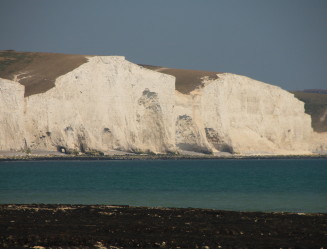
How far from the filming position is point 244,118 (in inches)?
4250

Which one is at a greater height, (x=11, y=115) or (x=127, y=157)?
(x=11, y=115)

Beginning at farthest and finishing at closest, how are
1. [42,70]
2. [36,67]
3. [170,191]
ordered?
[36,67]
[42,70]
[170,191]

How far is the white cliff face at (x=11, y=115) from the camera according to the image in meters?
81.8

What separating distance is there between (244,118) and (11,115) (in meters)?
39.2

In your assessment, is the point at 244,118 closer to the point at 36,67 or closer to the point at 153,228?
the point at 36,67

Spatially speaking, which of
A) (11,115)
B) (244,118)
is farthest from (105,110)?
(244,118)

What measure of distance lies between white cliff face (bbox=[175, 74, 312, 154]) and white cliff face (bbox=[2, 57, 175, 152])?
197 inches

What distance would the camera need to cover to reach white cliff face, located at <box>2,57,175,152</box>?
85.4 metres

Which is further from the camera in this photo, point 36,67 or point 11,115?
point 36,67

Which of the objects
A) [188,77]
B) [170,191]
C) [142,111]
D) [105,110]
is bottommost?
[170,191]

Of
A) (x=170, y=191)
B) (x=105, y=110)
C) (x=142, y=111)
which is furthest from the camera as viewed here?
(x=142, y=111)

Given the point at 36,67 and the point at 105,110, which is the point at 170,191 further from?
the point at 36,67

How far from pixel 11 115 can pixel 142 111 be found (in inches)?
770

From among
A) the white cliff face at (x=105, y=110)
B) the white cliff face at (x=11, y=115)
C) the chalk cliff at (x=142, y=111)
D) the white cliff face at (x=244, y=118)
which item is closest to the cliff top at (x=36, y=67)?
the chalk cliff at (x=142, y=111)
